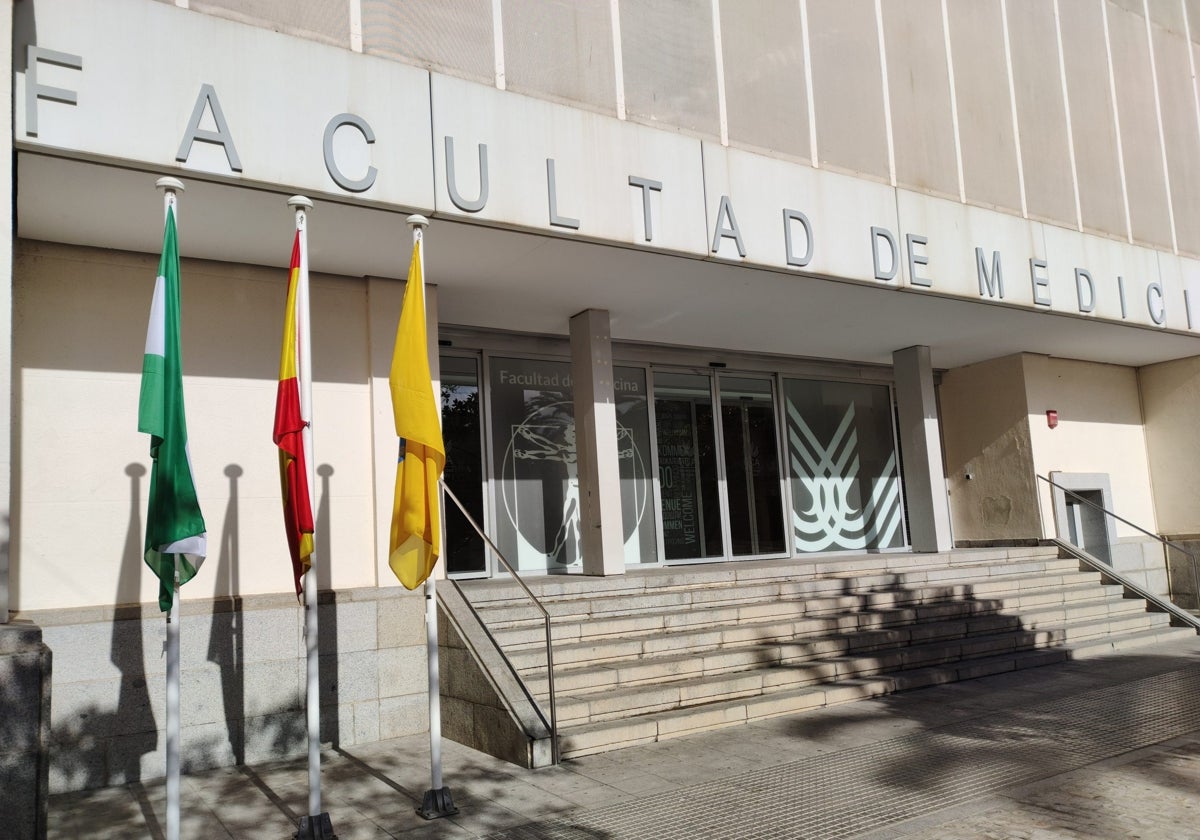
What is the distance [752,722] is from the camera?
25.7 feet

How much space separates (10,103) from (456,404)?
6217 millimetres

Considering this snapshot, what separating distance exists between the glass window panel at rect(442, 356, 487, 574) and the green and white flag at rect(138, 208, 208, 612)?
5729mm

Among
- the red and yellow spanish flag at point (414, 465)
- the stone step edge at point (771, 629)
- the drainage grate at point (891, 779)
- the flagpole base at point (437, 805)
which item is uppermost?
the red and yellow spanish flag at point (414, 465)

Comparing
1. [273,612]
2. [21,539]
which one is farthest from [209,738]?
[21,539]

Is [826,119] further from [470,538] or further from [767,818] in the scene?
[767,818]

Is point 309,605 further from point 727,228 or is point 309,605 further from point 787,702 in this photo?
point 727,228

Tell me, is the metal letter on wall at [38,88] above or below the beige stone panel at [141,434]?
above

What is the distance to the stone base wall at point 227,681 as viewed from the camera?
22.4 feet

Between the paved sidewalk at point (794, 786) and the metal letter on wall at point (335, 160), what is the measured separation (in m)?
4.31

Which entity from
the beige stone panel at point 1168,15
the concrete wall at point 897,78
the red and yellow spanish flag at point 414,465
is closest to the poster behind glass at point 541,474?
the concrete wall at point 897,78

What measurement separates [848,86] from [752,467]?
563 cm

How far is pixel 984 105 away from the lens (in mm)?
11445

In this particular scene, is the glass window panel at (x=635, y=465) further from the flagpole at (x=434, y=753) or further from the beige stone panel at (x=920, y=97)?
the flagpole at (x=434, y=753)

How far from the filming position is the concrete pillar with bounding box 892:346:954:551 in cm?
1328
